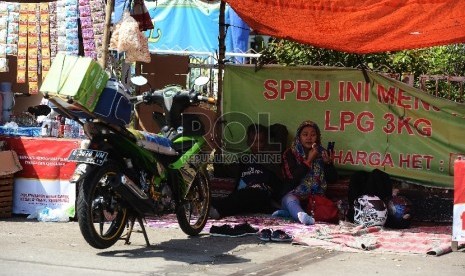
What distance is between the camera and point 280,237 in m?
8.20

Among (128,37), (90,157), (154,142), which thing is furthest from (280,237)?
(128,37)

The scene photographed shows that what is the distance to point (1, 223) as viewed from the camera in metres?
8.90

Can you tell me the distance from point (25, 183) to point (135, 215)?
2098mm

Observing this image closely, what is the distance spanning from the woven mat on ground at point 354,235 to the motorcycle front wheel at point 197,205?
23 cm

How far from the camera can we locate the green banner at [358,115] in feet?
32.9

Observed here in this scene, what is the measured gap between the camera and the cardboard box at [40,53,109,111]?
6914 mm

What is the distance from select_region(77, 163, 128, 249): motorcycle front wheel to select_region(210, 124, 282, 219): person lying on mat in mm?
2036

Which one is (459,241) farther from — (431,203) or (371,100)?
(371,100)

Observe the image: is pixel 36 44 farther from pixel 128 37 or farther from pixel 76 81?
pixel 76 81

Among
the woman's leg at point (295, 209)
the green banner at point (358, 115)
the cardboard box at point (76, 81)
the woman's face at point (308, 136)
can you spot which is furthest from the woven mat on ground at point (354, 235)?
the cardboard box at point (76, 81)

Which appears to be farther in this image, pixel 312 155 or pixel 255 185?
pixel 255 185

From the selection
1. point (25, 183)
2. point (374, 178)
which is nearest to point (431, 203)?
point (374, 178)

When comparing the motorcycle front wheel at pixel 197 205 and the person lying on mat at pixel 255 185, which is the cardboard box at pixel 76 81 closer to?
the motorcycle front wheel at pixel 197 205

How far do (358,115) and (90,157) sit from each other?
4.23 m
